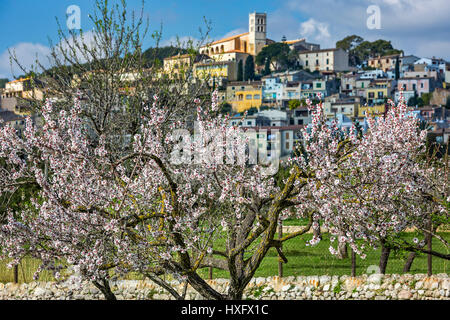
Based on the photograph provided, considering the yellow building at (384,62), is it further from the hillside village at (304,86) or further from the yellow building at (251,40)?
the yellow building at (251,40)

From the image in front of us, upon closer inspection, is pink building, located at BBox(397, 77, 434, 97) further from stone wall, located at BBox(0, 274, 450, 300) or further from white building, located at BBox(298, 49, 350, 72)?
stone wall, located at BBox(0, 274, 450, 300)

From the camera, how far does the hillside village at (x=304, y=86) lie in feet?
187

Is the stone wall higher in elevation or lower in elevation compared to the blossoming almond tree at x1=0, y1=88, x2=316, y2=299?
lower

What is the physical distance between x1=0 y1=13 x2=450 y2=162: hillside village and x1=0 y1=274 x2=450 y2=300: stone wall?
109 ft

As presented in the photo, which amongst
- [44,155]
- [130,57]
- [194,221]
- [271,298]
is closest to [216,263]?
[194,221]

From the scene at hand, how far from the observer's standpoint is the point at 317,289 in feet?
29.7

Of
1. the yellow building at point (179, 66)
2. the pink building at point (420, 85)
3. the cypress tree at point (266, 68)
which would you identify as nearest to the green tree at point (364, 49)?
the cypress tree at point (266, 68)

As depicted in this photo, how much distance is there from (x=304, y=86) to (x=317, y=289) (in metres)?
72.9

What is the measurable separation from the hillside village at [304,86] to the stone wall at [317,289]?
1306 inches

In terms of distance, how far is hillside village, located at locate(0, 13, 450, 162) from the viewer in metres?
56.9

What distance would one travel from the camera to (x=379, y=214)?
6.97 m

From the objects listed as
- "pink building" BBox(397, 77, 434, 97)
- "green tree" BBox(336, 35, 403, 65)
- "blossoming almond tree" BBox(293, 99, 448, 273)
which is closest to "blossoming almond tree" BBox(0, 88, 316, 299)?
"blossoming almond tree" BBox(293, 99, 448, 273)

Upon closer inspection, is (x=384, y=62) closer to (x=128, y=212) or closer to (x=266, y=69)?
(x=266, y=69)

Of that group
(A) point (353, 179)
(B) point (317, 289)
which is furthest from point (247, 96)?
(A) point (353, 179)
